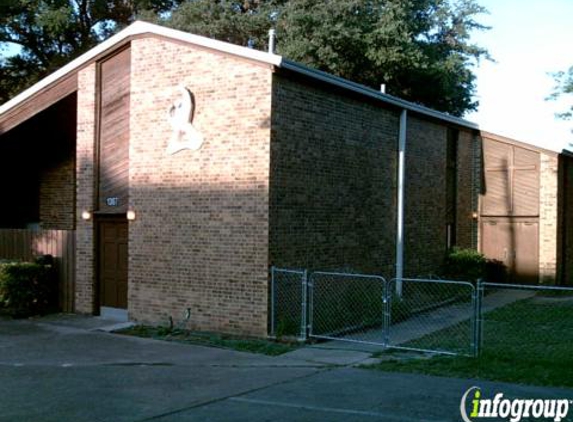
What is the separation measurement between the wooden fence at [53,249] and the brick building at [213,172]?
29cm

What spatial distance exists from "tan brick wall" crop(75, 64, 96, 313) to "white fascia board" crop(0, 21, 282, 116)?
0.38 metres

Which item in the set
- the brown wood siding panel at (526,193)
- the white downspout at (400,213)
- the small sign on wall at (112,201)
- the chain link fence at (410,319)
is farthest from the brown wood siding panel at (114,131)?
the brown wood siding panel at (526,193)

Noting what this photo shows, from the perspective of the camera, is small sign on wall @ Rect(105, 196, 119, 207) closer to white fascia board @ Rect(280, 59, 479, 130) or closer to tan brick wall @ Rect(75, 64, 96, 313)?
tan brick wall @ Rect(75, 64, 96, 313)

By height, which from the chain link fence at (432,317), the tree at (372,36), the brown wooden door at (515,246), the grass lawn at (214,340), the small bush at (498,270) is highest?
the tree at (372,36)

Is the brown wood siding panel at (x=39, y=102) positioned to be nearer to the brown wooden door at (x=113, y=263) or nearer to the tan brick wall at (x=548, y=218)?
the brown wooden door at (x=113, y=263)

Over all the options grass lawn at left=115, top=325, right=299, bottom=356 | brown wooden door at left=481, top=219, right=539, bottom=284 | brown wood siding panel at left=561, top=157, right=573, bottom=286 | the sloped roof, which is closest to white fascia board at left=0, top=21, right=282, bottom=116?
the sloped roof

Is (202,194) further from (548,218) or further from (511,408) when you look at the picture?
(548,218)

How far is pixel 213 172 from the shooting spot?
43.6ft

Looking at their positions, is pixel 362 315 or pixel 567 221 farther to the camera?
pixel 567 221

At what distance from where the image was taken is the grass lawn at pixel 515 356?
9406 mm

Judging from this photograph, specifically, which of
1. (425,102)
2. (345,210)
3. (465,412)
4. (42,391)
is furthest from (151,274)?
(425,102)

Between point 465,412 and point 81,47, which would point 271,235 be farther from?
point 81,47

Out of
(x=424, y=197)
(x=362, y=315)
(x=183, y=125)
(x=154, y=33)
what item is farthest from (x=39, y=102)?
(x=424, y=197)

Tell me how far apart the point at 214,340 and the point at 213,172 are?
314cm
